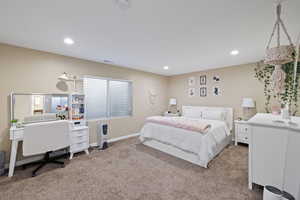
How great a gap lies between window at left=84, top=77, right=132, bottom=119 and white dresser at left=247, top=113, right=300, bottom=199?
11.4 feet

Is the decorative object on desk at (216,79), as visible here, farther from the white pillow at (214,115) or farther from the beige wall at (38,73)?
the beige wall at (38,73)

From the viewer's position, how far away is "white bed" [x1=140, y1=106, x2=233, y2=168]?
2.42 meters

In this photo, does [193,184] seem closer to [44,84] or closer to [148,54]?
[148,54]

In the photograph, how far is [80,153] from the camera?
3008 millimetres

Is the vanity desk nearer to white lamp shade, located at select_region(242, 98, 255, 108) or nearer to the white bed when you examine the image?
the white bed

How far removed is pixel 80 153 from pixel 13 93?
72.8 inches

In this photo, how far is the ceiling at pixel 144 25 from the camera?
4.69 feet

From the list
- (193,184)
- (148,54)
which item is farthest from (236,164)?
(148,54)

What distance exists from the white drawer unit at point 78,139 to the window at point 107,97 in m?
0.68

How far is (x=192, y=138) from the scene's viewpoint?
8.34ft

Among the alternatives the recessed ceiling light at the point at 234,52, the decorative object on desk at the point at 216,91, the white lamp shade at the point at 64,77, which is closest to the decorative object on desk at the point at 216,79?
the decorative object on desk at the point at 216,91

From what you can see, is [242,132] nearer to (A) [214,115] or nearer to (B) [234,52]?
(A) [214,115]

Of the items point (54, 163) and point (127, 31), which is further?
point (54, 163)

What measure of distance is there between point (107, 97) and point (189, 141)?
2.70 m
